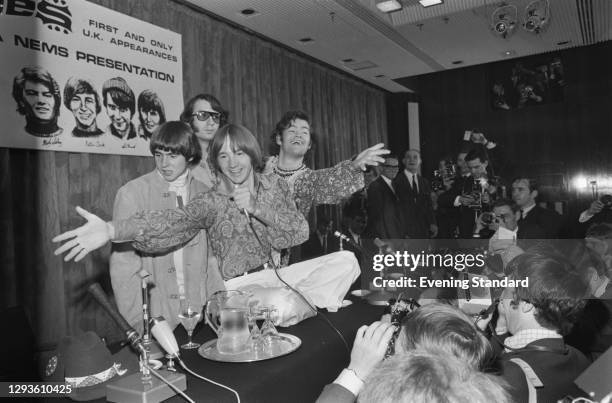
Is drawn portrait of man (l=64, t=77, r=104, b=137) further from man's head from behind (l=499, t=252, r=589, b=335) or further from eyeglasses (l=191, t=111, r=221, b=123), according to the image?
man's head from behind (l=499, t=252, r=589, b=335)

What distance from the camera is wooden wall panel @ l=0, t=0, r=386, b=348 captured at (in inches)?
80.2

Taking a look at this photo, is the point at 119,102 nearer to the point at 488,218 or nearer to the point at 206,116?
the point at 206,116

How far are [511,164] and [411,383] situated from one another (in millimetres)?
3538

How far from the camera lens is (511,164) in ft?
12.1

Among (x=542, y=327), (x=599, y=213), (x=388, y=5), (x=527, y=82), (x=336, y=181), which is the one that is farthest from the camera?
(x=527, y=82)

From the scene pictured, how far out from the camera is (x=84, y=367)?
0.90 m

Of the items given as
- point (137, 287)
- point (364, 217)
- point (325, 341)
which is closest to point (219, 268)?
point (137, 287)

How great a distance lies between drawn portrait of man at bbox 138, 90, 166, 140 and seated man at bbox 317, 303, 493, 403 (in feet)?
6.60

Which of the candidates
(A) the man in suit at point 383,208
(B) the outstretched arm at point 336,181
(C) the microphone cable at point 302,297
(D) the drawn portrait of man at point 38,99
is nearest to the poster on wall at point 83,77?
(D) the drawn portrait of man at point 38,99

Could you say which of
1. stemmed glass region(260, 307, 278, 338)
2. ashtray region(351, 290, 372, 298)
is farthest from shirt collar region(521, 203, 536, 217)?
stemmed glass region(260, 307, 278, 338)

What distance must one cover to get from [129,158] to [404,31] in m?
2.13

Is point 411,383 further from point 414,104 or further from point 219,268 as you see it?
point 414,104

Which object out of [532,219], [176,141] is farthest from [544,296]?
[532,219]

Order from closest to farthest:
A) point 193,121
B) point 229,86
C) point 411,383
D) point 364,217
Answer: point 411,383, point 193,121, point 364,217, point 229,86
